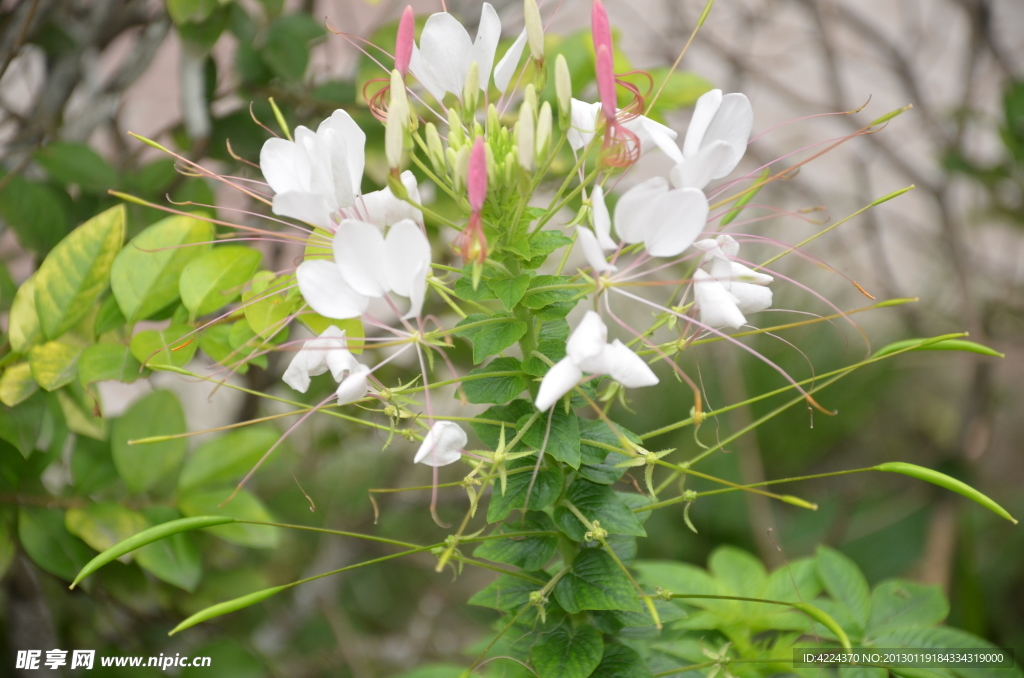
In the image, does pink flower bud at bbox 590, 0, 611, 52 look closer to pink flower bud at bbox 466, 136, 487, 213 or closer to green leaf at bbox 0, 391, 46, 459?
pink flower bud at bbox 466, 136, 487, 213

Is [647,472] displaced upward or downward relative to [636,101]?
downward

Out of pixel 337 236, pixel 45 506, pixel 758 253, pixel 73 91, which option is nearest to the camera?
pixel 337 236

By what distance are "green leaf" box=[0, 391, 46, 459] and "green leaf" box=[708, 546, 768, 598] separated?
640 millimetres

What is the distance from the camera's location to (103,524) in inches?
24.3

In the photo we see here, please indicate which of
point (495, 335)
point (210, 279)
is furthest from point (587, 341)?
point (210, 279)

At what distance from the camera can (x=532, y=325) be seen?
0.47m

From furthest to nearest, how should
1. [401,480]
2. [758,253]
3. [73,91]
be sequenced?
[758,253]
[401,480]
[73,91]

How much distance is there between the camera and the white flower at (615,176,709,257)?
0.37 meters

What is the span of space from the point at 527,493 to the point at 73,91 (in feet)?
2.82

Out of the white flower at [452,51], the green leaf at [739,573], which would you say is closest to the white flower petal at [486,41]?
the white flower at [452,51]

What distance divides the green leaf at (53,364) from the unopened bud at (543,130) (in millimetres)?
423

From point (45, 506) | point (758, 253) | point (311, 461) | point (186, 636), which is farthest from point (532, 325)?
point (758, 253)

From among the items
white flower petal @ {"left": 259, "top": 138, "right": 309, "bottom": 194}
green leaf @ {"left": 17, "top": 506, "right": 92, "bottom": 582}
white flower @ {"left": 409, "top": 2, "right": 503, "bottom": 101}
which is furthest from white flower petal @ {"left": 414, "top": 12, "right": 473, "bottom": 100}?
green leaf @ {"left": 17, "top": 506, "right": 92, "bottom": 582}

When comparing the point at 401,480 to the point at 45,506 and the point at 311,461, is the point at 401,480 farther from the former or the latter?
the point at 45,506
